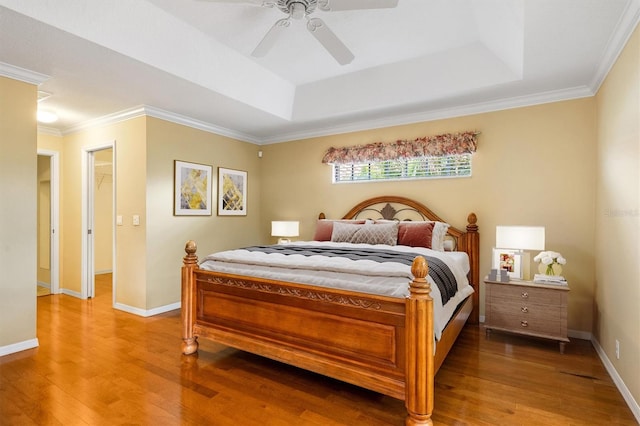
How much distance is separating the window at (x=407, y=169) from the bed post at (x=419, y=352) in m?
2.60

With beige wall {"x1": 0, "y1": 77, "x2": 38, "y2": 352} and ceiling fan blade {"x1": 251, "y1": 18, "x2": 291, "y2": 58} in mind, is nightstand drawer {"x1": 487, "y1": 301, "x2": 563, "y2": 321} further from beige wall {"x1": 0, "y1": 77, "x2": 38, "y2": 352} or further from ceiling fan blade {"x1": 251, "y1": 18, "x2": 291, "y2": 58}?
beige wall {"x1": 0, "y1": 77, "x2": 38, "y2": 352}

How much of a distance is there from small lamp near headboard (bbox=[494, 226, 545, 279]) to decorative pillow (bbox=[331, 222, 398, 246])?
1.06 meters

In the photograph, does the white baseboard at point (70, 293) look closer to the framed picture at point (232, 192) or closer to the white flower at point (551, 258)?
the framed picture at point (232, 192)

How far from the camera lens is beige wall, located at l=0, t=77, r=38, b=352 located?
2.97 meters

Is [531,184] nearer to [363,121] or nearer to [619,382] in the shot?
[619,382]

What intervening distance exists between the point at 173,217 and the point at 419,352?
11.8 feet

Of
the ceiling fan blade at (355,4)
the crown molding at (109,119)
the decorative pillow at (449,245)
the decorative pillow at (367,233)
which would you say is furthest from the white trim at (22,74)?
the decorative pillow at (449,245)

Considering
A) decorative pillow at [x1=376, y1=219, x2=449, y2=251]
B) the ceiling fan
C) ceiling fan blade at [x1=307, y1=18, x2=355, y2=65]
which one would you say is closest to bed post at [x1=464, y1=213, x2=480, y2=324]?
decorative pillow at [x1=376, y1=219, x2=449, y2=251]

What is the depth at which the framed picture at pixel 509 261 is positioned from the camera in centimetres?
338

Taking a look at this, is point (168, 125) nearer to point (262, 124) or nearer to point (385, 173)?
point (262, 124)

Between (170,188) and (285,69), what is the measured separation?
6.83 feet

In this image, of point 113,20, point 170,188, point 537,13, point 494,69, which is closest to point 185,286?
point 170,188

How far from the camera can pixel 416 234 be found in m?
3.67

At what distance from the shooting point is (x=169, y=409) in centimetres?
207
